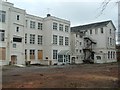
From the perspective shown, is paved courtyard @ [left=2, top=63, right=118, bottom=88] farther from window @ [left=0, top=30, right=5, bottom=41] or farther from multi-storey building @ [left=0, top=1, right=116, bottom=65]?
window @ [left=0, top=30, right=5, bottom=41]

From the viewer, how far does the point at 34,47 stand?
4909 cm

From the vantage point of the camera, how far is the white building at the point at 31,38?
40.2 metres

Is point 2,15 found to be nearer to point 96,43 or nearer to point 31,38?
point 31,38

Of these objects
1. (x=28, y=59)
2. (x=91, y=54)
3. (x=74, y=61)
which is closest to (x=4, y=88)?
(x=28, y=59)

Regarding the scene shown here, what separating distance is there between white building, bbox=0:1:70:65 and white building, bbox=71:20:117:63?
309 inches

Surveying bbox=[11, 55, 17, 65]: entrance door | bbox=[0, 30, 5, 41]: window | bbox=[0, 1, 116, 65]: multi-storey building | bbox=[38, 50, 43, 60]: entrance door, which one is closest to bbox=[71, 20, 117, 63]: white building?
bbox=[0, 1, 116, 65]: multi-storey building

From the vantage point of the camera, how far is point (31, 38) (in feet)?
160

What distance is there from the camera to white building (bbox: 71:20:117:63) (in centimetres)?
6072

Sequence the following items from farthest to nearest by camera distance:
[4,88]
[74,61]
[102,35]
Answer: [102,35], [74,61], [4,88]

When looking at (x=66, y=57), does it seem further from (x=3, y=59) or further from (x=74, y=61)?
(x=3, y=59)

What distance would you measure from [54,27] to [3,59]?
16042 millimetres

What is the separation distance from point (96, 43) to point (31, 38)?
2266 cm

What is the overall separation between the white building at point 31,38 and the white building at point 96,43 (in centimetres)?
785

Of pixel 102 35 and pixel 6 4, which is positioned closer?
pixel 6 4
